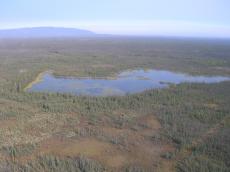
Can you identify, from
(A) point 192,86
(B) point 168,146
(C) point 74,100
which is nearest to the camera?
(B) point 168,146

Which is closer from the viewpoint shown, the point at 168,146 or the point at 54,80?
the point at 168,146

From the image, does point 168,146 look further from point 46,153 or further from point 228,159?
point 46,153

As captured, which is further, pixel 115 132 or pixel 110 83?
pixel 110 83

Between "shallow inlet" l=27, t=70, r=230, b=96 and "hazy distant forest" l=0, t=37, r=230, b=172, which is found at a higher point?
Result: "shallow inlet" l=27, t=70, r=230, b=96

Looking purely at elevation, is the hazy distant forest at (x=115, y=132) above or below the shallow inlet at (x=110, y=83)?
below

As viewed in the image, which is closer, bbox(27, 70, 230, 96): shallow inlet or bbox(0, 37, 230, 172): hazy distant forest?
bbox(0, 37, 230, 172): hazy distant forest

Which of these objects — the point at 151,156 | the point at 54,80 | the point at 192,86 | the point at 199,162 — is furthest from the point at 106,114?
the point at 54,80

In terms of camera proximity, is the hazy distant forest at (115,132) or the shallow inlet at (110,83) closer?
the hazy distant forest at (115,132)

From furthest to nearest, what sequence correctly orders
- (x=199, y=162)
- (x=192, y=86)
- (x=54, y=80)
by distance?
(x=54, y=80) → (x=192, y=86) → (x=199, y=162)
